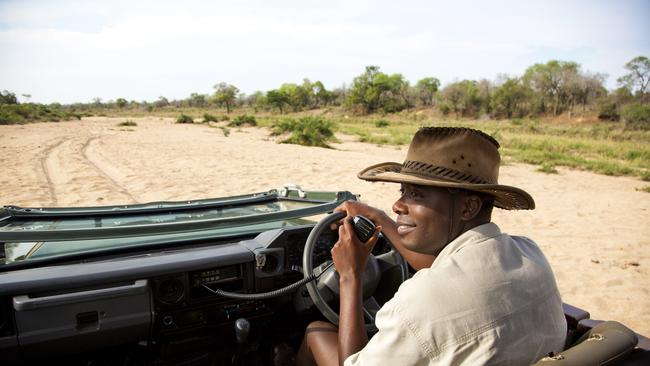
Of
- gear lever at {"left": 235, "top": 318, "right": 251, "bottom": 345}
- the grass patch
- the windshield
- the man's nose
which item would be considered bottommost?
the grass patch

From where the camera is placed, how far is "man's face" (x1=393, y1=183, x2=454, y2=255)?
1.67 meters

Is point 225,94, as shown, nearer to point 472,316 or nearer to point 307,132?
point 307,132

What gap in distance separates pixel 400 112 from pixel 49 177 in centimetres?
6027

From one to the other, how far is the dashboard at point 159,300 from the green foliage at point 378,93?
65811 mm

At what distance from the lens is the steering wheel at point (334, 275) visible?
2.34 m

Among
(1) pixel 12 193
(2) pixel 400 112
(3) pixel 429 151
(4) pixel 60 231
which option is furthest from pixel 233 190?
(2) pixel 400 112

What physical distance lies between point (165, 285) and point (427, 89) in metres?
80.0

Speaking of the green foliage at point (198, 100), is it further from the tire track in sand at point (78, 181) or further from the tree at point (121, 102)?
the tire track in sand at point (78, 181)

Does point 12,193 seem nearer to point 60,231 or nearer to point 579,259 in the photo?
point 60,231

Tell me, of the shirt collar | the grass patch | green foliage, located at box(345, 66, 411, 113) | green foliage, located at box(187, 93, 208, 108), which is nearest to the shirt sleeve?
the shirt collar

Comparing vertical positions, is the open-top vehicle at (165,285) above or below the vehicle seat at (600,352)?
below

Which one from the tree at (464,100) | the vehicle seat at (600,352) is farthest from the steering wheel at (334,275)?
the tree at (464,100)

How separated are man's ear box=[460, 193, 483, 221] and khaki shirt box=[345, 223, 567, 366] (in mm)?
173

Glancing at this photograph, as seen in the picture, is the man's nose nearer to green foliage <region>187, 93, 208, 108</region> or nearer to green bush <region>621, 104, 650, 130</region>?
green bush <region>621, 104, 650, 130</region>
